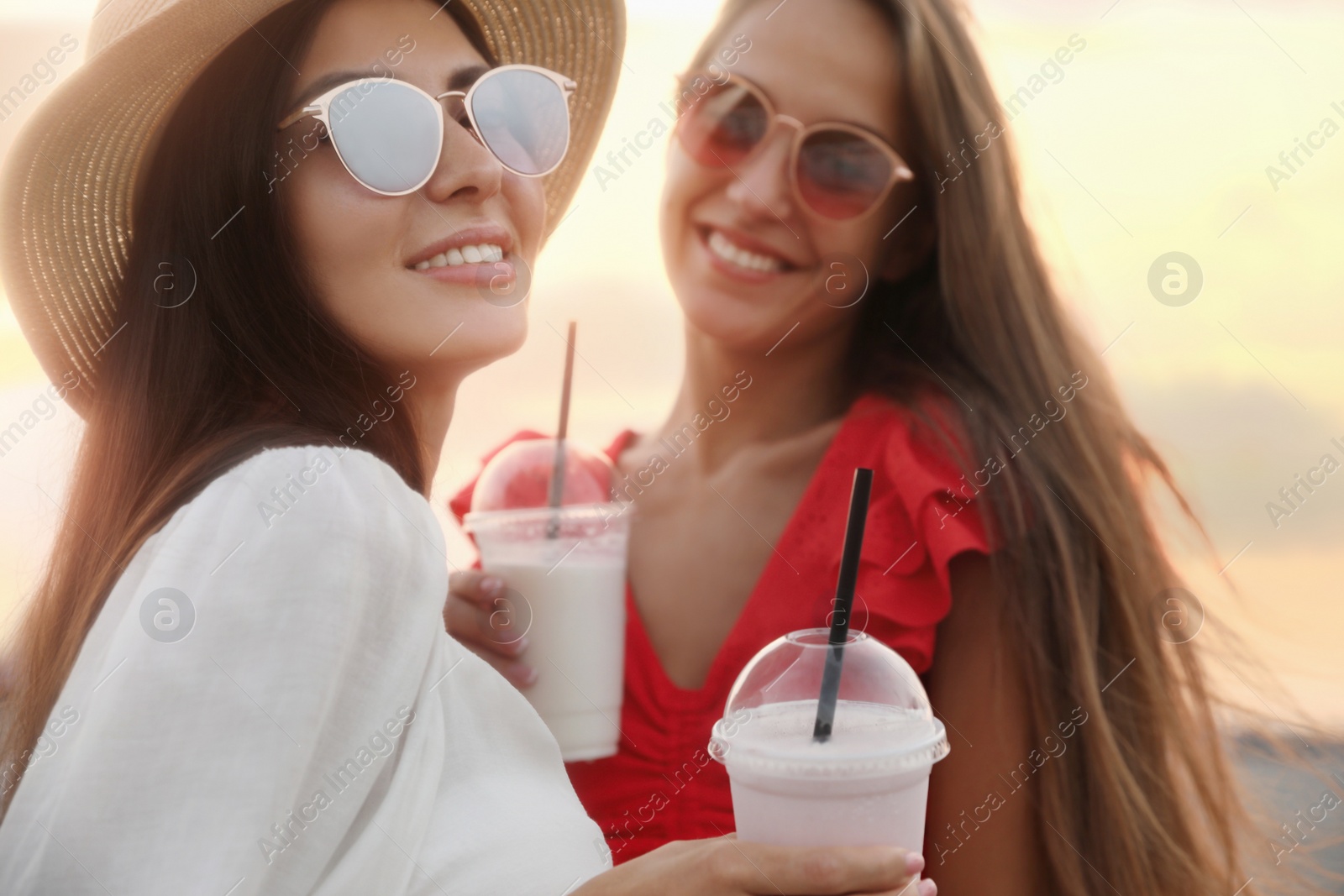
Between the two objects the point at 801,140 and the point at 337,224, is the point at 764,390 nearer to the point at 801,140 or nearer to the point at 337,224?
the point at 801,140

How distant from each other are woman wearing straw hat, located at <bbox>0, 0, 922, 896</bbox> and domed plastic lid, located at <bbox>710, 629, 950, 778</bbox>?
0.10 m

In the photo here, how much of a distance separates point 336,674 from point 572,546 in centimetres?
60

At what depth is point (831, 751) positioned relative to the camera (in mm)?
1150

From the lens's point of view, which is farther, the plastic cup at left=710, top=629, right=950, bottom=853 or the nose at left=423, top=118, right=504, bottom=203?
the nose at left=423, top=118, right=504, bottom=203

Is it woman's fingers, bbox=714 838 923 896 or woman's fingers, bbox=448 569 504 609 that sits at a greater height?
woman's fingers, bbox=448 569 504 609

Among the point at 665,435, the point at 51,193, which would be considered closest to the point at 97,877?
the point at 51,193

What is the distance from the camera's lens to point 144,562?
1182 millimetres

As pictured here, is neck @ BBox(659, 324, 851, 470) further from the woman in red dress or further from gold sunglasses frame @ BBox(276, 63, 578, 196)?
gold sunglasses frame @ BBox(276, 63, 578, 196)

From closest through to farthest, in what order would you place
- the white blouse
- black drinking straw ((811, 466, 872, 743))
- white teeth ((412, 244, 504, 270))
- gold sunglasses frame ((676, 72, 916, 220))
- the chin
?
1. the white blouse
2. black drinking straw ((811, 466, 872, 743))
3. white teeth ((412, 244, 504, 270))
4. gold sunglasses frame ((676, 72, 916, 220))
5. the chin

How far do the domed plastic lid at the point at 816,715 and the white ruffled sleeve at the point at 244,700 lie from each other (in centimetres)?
39

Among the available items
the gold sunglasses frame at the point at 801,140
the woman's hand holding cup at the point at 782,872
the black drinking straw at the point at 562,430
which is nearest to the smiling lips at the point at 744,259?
the gold sunglasses frame at the point at 801,140

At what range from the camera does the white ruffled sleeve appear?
107 centimetres

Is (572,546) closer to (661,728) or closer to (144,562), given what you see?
(661,728)

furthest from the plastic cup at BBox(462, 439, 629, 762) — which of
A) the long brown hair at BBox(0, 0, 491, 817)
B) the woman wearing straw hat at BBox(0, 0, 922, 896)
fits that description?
the long brown hair at BBox(0, 0, 491, 817)
